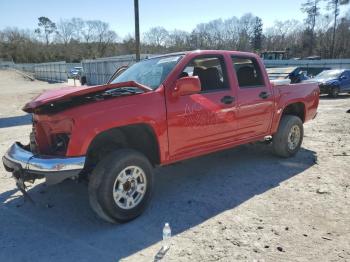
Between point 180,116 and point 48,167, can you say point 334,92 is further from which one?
point 48,167

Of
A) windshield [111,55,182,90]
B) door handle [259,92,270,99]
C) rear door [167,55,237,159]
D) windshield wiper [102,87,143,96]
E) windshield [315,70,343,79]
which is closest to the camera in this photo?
windshield wiper [102,87,143,96]

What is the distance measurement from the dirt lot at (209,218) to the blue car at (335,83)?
13318 mm

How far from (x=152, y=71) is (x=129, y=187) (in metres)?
1.64

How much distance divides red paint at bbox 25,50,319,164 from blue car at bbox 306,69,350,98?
1360 centimetres

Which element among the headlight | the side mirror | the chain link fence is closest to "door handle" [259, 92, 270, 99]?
the side mirror

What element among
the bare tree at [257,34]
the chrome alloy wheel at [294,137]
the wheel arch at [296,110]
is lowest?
the chrome alloy wheel at [294,137]

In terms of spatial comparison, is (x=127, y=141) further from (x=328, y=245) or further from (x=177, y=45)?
(x=177, y=45)

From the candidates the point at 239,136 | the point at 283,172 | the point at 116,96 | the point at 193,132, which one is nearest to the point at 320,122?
the point at 283,172

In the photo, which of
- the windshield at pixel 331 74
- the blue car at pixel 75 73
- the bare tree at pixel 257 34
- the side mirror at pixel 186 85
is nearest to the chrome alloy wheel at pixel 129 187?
the side mirror at pixel 186 85

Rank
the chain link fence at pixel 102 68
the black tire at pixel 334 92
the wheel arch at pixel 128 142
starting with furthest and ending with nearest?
the chain link fence at pixel 102 68 → the black tire at pixel 334 92 → the wheel arch at pixel 128 142

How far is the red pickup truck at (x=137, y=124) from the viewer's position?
3.62 meters

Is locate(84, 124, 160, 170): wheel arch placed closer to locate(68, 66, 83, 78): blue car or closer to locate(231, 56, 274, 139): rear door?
locate(231, 56, 274, 139): rear door

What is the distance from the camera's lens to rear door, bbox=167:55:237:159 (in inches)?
168

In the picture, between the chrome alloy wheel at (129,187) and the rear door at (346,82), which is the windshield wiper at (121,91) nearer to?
the chrome alloy wheel at (129,187)
